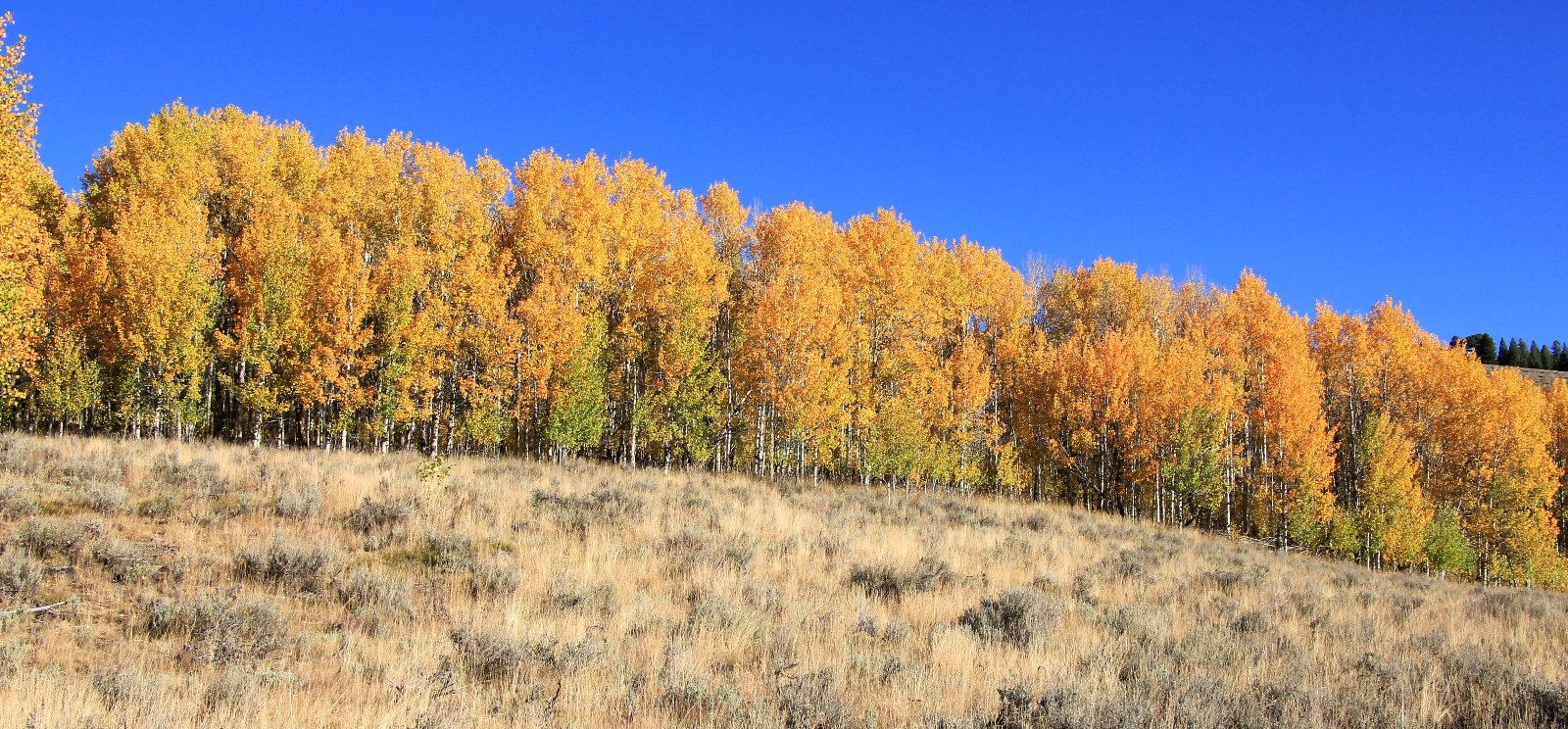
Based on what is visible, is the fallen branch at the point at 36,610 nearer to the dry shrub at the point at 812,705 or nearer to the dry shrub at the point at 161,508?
the dry shrub at the point at 161,508

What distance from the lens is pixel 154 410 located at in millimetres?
28391

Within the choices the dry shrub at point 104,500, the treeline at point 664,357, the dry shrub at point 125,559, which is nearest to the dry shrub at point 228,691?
the dry shrub at point 125,559

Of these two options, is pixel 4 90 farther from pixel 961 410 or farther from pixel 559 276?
pixel 961 410

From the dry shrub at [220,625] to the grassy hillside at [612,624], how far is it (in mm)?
26

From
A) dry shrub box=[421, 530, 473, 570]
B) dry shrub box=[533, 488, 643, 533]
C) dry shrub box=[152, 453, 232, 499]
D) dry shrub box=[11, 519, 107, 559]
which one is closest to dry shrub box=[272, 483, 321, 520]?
dry shrub box=[152, 453, 232, 499]

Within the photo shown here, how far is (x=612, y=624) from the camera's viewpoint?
7.90 m

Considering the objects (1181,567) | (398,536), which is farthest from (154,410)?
(1181,567)

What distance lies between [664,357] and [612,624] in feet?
75.9

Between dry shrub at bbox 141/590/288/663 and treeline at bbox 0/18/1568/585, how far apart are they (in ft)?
71.9

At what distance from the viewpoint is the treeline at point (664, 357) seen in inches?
1127

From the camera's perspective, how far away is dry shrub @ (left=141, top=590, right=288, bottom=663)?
647 centimetres

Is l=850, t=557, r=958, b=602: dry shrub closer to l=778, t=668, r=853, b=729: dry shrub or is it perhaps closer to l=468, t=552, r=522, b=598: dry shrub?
l=778, t=668, r=853, b=729: dry shrub

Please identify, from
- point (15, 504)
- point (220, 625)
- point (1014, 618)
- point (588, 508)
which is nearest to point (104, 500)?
point (15, 504)

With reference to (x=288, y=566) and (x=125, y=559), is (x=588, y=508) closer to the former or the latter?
(x=288, y=566)
